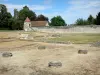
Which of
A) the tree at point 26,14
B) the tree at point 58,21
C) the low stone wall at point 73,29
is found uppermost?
the tree at point 26,14

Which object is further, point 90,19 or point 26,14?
point 90,19

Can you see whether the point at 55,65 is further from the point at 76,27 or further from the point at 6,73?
the point at 76,27

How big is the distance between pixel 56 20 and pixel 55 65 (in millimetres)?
84422

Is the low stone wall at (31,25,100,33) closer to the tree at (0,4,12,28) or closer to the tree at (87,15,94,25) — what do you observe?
the tree at (0,4,12,28)

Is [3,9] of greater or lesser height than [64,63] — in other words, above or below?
above

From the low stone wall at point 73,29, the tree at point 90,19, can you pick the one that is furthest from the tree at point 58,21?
the low stone wall at point 73,29

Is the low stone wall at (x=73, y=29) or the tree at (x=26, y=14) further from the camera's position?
the tree at (x=26, y=14)

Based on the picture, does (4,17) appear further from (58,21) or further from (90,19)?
(90,19)

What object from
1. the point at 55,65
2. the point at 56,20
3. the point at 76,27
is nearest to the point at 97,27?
the point at 76,27

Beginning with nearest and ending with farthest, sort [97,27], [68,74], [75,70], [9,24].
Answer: [68,74] → [75,70] → [97,27] → [9,24]

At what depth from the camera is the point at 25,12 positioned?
98.5 metres

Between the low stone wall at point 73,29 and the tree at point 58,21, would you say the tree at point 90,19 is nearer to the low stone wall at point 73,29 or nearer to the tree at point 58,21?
the tree at point 58,21

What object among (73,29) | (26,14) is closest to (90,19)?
(26,14)

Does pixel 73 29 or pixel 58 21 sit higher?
pixel 58 21
